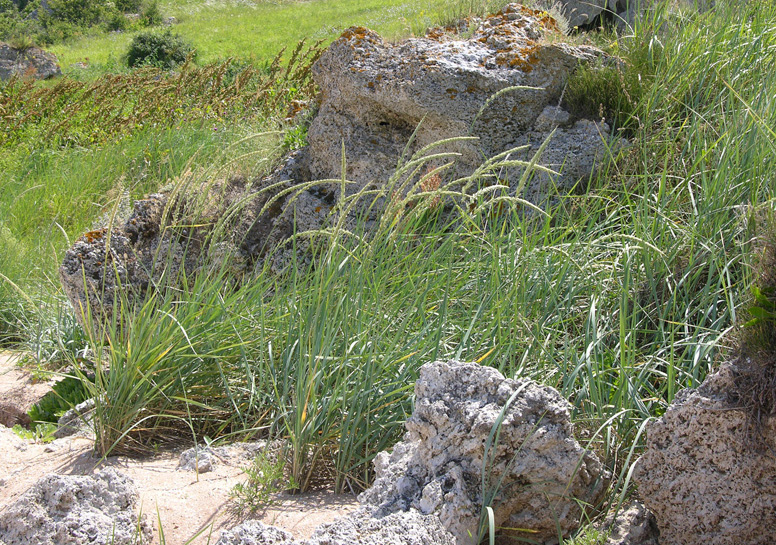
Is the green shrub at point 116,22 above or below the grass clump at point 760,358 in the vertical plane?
above

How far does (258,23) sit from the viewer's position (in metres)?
33.3

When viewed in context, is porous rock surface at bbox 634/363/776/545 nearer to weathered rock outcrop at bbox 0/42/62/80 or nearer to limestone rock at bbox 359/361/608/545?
limestone rock at bbox 359/361/608/545

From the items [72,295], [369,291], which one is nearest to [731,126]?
[369,291]

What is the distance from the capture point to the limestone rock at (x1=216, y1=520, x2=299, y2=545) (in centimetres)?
174

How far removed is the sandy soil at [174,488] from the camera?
82.5 inches

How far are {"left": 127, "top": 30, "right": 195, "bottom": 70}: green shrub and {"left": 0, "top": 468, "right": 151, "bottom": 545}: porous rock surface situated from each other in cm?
2290

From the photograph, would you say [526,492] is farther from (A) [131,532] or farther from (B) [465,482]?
(A) [131,532]

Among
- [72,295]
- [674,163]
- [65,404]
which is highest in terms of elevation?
[674,163]

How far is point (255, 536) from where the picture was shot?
5.76ft

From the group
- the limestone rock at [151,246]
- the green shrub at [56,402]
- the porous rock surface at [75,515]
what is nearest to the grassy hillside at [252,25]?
the limestone rock at [151,246]

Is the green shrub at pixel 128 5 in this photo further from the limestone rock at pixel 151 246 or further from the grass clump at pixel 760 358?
the grass clump at pixel 760 358

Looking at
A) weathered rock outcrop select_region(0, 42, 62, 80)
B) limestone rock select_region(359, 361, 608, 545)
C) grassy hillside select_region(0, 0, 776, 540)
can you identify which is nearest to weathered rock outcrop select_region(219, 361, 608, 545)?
limestone rock select_region(359, 361, 608, 545)

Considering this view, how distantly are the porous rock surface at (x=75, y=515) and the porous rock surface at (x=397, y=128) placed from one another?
7.23 feet

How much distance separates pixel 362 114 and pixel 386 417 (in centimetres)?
274
